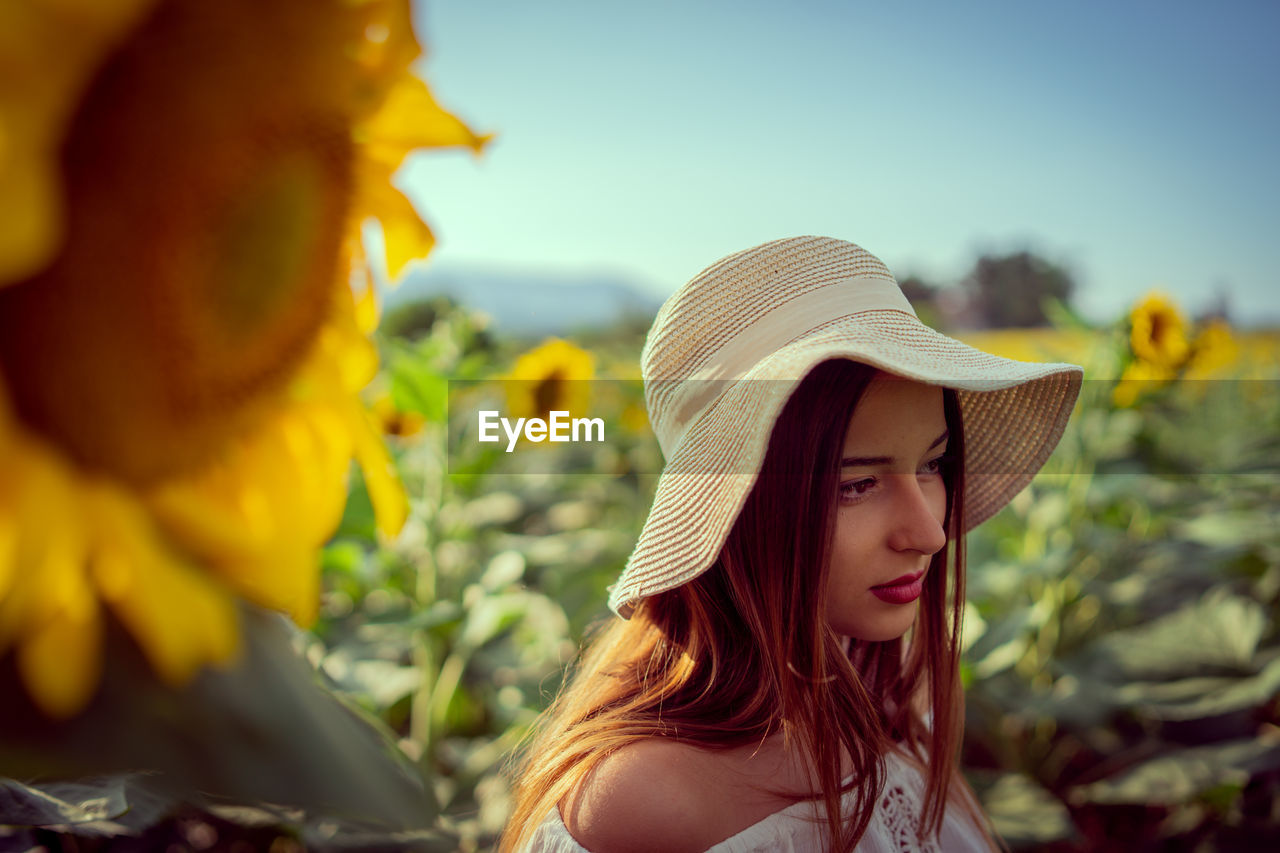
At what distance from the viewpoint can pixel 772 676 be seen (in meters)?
0.90

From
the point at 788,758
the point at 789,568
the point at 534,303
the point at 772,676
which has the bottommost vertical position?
the point at 788,758

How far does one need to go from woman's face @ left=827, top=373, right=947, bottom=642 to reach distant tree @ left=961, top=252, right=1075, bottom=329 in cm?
1117

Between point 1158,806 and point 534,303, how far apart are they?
2163 millimetres

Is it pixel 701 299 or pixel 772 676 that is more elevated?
pixel 701 299

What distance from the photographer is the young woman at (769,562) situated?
2.81 ft

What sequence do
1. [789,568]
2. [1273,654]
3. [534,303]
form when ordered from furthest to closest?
[1273,654]
[534,303]
[789,568]

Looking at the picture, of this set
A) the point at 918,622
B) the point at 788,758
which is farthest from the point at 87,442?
the point at 918,622

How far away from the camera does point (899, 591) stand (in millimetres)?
920

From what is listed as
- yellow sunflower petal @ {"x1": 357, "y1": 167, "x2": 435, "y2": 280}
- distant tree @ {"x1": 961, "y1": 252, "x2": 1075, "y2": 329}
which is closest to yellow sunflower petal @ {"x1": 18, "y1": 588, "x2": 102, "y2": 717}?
yellow sunflower petal @ {"x1": 357, "y1": 167, "x2": 435, "y2": 280}

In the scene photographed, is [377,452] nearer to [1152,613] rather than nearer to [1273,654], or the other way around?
[1273,654]

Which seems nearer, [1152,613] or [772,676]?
[772,676]

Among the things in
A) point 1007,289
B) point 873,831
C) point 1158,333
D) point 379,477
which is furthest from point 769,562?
point 1007,289

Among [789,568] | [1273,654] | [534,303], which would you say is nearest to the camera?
[789,568]

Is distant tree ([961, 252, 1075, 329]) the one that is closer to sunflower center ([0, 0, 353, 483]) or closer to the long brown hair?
the long brown hair
